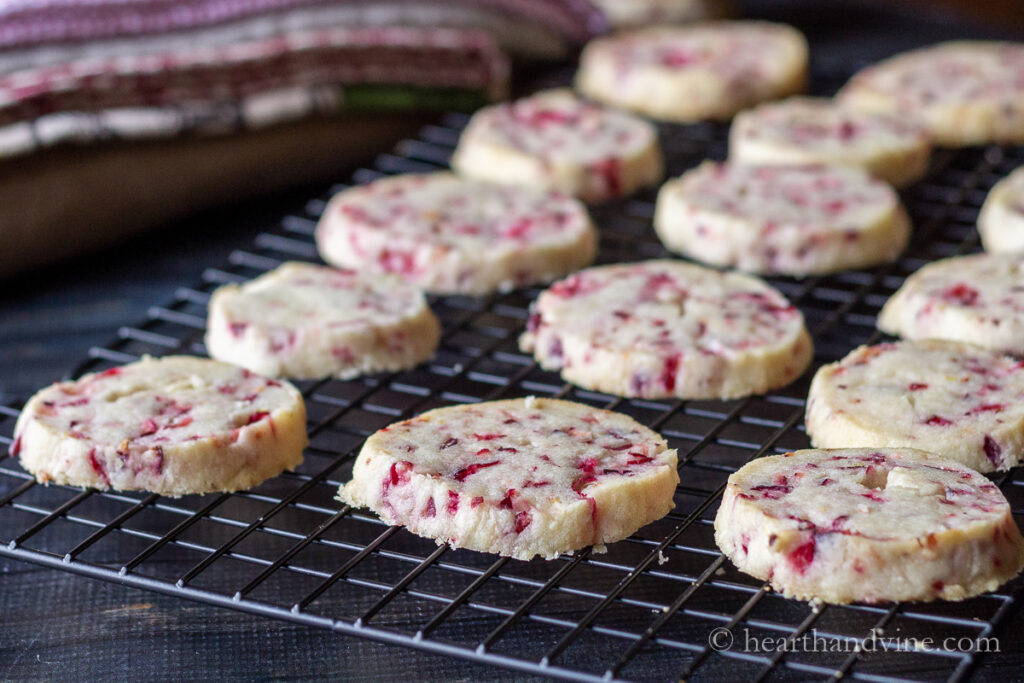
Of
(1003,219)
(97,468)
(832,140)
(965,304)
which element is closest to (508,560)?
(97,468)

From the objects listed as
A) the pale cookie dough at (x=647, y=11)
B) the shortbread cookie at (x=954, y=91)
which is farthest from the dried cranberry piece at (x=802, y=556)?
the pale cookie dough at (x=647, y=11)

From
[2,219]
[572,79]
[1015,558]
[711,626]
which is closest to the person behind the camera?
[1015,558]

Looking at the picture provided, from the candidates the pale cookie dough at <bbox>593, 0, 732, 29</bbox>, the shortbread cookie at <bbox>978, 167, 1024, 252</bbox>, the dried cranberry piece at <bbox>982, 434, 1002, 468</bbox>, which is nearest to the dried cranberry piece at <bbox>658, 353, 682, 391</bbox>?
the dried cranberry piece at <bbox>982, 434, 1002, 468</bbox>

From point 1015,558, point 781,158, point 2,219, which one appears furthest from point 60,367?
point 1015,558

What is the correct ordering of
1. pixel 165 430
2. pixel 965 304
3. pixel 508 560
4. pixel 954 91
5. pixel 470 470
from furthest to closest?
1. pixel 954 91
2. pixel 965 304
3. pixel 165 430
4. pixel 470 470
5. pixel 508 560

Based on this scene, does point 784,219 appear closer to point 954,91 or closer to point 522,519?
point 954,91

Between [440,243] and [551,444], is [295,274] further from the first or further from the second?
[551,444]
